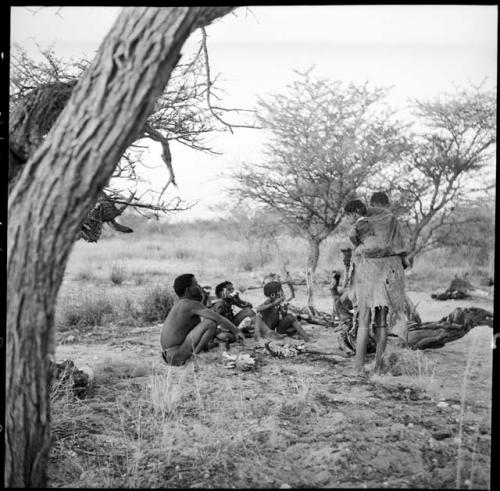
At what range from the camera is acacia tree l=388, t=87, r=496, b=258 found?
435cm

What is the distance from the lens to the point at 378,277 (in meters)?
3.89

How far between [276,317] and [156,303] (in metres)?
1.19

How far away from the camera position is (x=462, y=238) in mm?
4891

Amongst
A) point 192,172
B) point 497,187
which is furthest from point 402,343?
point 192,172

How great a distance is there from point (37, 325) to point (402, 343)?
301 centimetres

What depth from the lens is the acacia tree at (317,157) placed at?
4430mm

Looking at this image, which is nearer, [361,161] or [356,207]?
[356,207]

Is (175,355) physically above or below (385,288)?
below

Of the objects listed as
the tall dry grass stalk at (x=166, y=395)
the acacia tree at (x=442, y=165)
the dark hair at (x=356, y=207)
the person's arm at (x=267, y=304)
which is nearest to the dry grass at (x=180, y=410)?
the tall dry grass stalk at (x=166, y=395)

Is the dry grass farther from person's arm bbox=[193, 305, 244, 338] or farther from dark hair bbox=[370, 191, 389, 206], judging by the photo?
dark hair bbox=[370, 191, 389, 206]

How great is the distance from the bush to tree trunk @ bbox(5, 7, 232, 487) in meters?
2.48

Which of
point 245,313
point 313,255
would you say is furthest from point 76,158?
point 313,255

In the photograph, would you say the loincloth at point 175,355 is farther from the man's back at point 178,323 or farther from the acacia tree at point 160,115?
the acacia tree at point 160,115

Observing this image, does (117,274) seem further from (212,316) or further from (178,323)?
(212,316)
